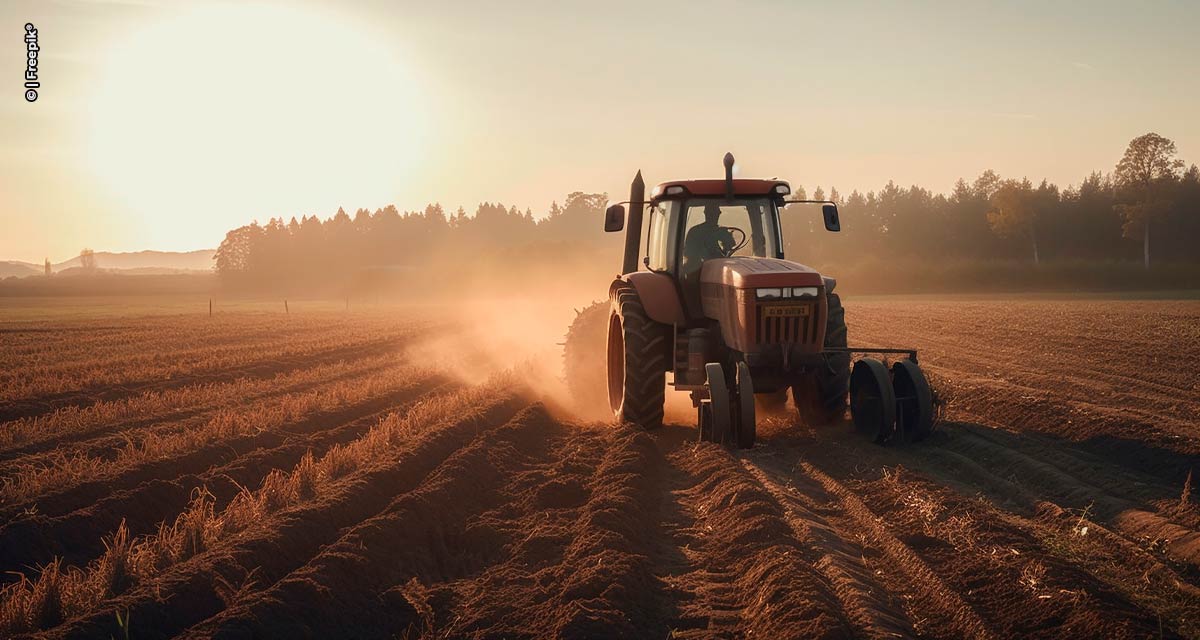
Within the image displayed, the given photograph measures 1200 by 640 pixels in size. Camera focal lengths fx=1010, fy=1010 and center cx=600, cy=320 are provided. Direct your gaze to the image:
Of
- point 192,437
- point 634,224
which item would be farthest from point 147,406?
point 634,224

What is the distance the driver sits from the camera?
10.8 metres

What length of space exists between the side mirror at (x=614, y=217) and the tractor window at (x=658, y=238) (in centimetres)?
52

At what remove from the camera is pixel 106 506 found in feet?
27.1

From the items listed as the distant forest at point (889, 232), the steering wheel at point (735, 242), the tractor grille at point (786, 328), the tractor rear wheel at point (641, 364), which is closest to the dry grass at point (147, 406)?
the tractor rear wheel at point (641, 364)

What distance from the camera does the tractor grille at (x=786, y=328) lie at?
938 centimetres

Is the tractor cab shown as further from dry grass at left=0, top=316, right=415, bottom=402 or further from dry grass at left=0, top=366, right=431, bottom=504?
dry grass at left=0, top=316, right=415, bottom=402

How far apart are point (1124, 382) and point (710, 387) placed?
7.39 metres

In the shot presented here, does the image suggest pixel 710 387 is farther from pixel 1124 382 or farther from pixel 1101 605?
pixel 1124 382

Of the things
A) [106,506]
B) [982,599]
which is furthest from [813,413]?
[106,506]

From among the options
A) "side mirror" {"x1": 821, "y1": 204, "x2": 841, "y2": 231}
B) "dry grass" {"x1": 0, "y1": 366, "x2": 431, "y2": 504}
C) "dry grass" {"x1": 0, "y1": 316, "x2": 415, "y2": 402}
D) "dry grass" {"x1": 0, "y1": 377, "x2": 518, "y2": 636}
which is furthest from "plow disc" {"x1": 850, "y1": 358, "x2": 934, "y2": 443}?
"dry grass" {"x1": 0, "y1": 316, "x2": 415, "y2": 402}

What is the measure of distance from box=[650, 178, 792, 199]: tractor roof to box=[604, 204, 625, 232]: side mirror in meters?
0.52

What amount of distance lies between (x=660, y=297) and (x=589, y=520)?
4.03m

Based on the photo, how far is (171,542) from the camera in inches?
267

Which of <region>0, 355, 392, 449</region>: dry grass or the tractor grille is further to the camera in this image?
<region>0, 355, 392, 449</region>: dry grass
